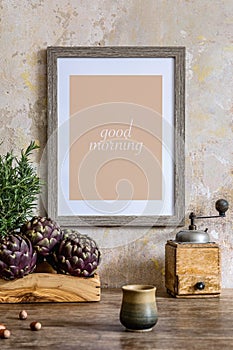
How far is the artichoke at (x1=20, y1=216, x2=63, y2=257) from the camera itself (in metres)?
1.86

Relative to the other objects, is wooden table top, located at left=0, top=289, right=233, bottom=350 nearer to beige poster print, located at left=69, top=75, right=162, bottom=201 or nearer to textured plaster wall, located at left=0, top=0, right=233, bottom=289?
textured plaster wall, located at left=0, top=0, right=233, bottom=289

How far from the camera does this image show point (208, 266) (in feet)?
6.25

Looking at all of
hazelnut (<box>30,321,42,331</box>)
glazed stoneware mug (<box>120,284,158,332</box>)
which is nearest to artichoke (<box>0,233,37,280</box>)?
hazelnut (<box>30,321,42,331</box>)

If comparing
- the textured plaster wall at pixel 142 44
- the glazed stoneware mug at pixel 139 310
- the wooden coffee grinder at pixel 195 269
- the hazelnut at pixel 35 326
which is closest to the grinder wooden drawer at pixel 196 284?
the wooden coffee grinder at pixel 195 269

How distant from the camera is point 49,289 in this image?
1.82 m

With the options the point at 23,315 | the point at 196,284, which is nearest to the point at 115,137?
the point at 196,284

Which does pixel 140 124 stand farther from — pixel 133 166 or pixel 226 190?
pixel 226 190

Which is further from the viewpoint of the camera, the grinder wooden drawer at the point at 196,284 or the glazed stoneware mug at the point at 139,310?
the grinder wooden drawer at the point at 196,284

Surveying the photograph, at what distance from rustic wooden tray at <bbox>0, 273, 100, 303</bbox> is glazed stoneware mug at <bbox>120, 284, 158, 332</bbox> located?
14.1 inches

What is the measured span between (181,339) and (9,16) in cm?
118

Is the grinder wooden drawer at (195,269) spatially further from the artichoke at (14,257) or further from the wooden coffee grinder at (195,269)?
the artichoke at (14,257)

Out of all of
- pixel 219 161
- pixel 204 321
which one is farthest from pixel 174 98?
pixel 204 321

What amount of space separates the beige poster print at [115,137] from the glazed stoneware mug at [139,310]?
636 millimetres

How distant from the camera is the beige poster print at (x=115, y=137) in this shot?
2.08 meters
